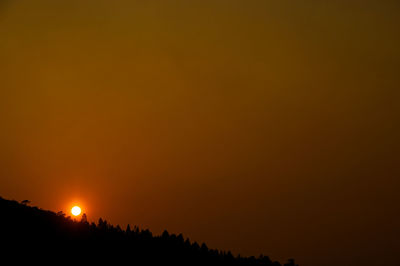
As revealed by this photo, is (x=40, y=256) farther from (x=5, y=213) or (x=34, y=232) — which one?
(x=5, y=213)

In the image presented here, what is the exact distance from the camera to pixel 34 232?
7944 cm

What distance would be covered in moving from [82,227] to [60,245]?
8759 mm

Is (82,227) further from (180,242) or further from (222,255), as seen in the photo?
(222,255)

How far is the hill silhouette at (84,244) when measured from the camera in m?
75.8

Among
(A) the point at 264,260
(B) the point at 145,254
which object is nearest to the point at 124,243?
(B) the point at 145,254

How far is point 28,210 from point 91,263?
13865 mm

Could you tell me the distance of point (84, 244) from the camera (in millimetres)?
82438

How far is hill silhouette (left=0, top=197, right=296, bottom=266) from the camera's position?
75750mm

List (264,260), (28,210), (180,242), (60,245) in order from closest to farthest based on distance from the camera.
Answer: (60,245), (28,210), (180,242), (264,260)

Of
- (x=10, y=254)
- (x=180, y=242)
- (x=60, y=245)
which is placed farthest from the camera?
(x=180, y=242)

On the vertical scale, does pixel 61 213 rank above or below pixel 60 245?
above

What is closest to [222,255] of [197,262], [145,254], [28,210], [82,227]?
[197,262]

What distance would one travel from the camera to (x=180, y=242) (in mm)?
93688

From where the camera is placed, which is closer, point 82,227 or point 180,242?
point 82,227
